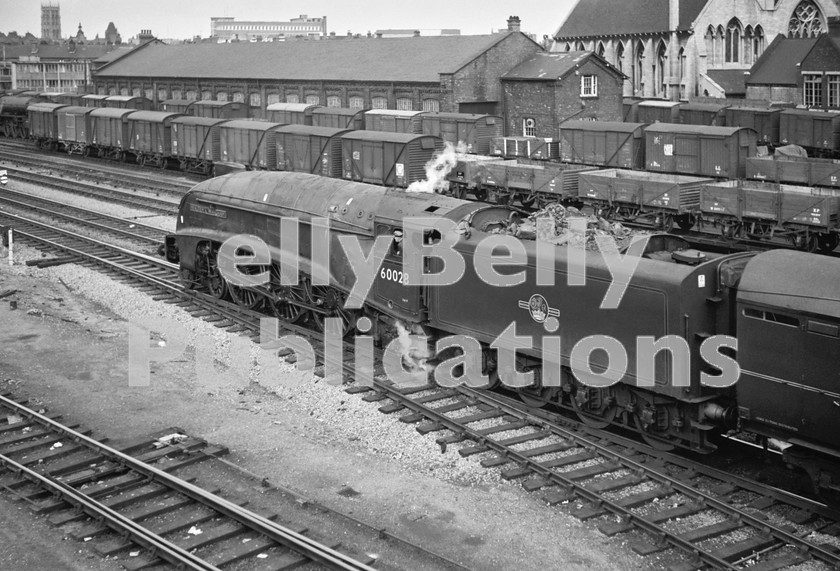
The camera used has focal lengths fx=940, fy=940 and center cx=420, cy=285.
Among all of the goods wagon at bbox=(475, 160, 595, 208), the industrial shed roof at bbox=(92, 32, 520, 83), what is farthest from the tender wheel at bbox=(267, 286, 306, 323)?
the industrial shed roof at bbox=(92, 32, 520, 83)

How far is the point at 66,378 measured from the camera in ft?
50.9

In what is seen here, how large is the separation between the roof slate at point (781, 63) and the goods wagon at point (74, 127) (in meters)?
40.4

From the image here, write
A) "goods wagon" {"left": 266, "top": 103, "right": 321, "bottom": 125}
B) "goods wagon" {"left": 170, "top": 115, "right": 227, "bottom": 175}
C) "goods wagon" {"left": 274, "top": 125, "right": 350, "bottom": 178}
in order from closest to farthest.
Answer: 1. "goods wagon" {"left": 274, "top": 125, "right": 350, "bottom": 178}
2. "goods wagon" {"left": 170, "top": 115, "right": 227, "bottom": 175}
3. "goods wagon" {"left": 266, "top": 103, "right": 321, "bottom": 125}

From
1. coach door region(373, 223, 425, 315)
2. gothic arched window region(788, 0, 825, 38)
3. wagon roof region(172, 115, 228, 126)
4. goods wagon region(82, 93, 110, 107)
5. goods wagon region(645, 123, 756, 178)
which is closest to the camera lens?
coach door region(373, 223, 425, 315)

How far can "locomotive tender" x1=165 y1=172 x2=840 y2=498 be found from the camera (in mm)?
10391

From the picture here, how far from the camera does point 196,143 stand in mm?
45156

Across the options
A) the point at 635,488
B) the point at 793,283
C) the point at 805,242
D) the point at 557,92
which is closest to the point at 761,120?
the point at 557,92

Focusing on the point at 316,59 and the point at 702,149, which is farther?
the point at 316,59

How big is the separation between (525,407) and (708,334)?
320 cm

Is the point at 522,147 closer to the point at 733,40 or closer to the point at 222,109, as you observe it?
the point at 222,109

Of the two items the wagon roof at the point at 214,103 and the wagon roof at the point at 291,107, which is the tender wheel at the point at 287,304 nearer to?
the wagon roof at the point at 291,107

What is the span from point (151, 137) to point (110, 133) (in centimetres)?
460

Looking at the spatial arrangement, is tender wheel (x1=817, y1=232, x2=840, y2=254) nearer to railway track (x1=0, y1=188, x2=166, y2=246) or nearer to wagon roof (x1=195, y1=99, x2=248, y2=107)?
railway track (x1=0, y1=188, x2=166, y2=246)

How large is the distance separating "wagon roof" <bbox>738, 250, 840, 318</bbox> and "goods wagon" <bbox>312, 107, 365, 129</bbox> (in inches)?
1570
